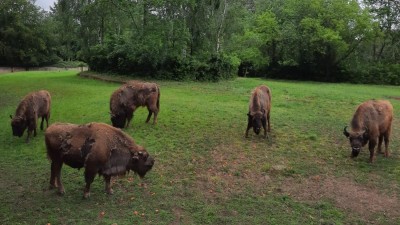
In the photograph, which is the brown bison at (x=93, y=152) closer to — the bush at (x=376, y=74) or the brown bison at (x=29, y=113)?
the brown bison at (x=29, y=113)

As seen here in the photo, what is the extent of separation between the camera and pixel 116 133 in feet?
24.2

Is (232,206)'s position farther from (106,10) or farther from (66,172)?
(106,10)

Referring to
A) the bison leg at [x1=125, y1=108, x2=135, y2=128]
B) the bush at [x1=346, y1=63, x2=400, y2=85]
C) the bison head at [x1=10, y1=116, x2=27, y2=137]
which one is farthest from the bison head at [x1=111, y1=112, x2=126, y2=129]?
the bush at [x1=346, y1=63, x2=400, y2=85]

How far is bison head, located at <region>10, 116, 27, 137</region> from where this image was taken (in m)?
11.3

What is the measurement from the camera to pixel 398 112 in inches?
699

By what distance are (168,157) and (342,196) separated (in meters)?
4.28

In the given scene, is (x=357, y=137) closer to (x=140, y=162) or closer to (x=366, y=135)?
(x=366, y=135)

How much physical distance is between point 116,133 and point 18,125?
213 inches

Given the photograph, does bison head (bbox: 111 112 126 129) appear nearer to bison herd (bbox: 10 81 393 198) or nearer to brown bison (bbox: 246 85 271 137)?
bison herd (bbox: 10 81 393 198)

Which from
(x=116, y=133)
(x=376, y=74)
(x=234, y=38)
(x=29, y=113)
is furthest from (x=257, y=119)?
(x=376, y=74)

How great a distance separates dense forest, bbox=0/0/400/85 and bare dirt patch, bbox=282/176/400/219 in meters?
21.4

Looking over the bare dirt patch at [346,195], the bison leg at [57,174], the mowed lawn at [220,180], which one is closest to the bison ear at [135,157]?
the mowed lawn at [220,180]

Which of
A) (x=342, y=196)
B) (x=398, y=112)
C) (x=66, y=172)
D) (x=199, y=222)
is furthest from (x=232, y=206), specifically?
(x=398, y=112)

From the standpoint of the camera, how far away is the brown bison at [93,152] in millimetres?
6941
